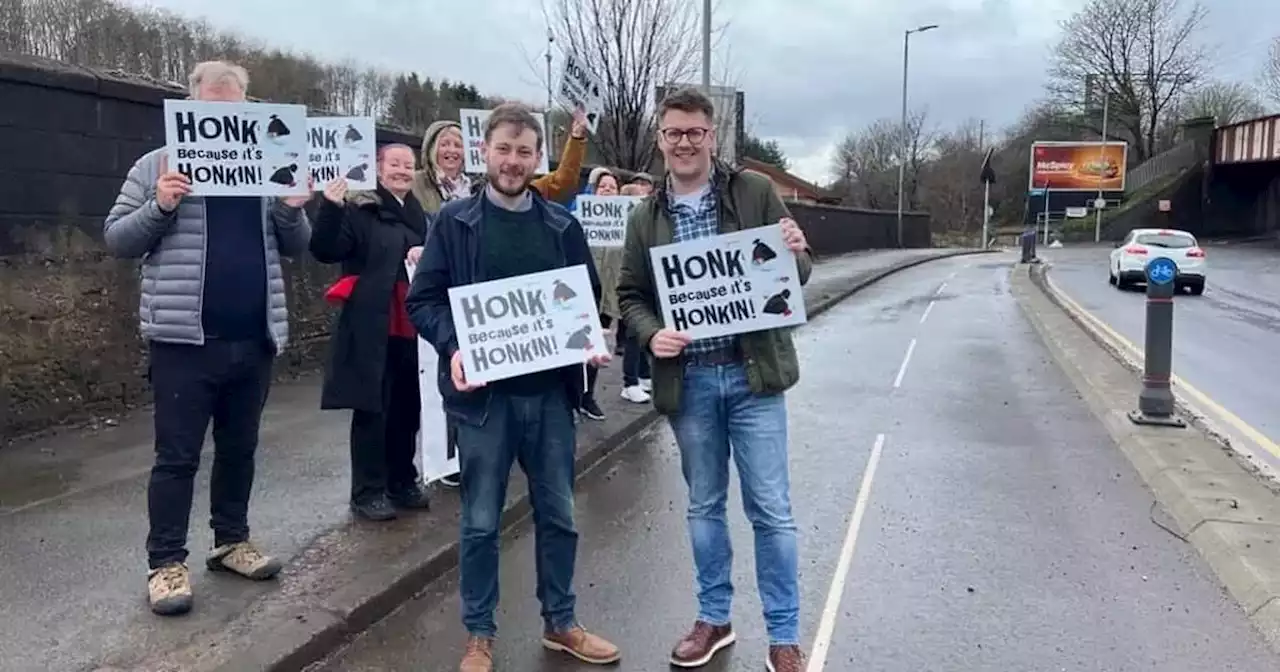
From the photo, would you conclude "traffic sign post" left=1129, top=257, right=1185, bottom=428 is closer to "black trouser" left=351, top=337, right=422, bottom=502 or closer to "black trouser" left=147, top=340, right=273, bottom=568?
"black trouser" left=351, top=337, right=422, bottom=502

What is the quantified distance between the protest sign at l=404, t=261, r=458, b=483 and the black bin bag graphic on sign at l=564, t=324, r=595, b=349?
186 cm

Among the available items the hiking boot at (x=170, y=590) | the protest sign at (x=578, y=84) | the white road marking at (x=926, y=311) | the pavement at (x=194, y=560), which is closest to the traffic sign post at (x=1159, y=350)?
the pavement at (x=194, y=560)

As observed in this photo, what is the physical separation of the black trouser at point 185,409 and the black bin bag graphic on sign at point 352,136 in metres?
1.83

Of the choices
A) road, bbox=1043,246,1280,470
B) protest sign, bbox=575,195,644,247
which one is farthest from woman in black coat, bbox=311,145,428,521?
road, bbox=1043,246,1280,470

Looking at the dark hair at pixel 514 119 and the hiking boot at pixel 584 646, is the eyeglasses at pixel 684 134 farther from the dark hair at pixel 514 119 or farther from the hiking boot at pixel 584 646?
the hiking boot at pixel 584 646

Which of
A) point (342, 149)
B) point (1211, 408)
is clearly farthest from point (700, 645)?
point (1211, 408)

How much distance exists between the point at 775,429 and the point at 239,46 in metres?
51.4

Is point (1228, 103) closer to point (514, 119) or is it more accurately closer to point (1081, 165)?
point (1081, 165)

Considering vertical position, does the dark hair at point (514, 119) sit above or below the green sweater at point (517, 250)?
above

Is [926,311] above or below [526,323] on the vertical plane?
below

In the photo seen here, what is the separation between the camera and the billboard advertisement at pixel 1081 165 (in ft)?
222

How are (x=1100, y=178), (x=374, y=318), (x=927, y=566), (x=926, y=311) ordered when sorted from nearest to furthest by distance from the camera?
(x=374, y=318) < (x=927, y=566) < (x=926, y=311) < (x=1100, y=178)

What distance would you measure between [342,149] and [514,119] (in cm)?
239

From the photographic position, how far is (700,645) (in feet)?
14.0
